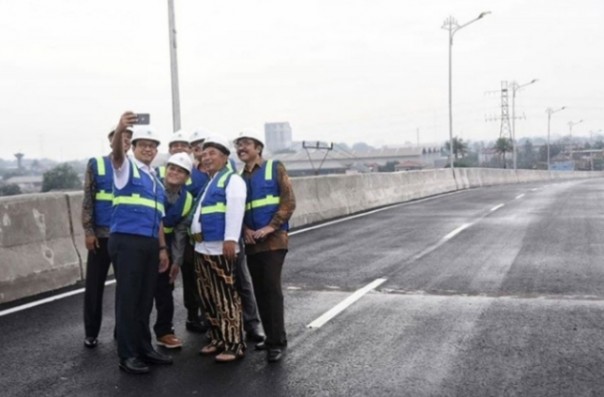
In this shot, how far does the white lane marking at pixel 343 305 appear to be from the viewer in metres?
6.90

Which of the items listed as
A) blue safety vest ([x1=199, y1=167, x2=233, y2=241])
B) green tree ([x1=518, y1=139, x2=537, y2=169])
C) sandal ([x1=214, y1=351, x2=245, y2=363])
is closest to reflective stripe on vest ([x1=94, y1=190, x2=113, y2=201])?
blue safety vest ([x1=199, y1=167, x2=233, y2=241])

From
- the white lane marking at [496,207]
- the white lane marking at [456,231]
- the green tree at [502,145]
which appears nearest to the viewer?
the white lane marking at [456,231]

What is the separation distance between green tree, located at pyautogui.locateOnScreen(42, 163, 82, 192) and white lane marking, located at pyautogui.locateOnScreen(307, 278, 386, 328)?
392 cm

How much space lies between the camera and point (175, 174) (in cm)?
598

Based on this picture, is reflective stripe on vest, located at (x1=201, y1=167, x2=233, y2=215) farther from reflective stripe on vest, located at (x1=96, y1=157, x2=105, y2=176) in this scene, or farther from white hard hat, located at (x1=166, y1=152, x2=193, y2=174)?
reflective stripe on vest, located at (x1=96, y1=157, x2=105, y2=176)

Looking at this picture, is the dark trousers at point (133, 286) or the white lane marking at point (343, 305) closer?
the dark trousers at point (133, 286)

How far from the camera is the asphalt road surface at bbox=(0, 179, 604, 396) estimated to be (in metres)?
5.05

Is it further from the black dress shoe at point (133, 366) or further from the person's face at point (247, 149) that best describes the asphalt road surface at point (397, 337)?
the person's face at point (247, 149)

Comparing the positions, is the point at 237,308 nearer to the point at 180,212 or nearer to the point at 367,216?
the point at 180,212

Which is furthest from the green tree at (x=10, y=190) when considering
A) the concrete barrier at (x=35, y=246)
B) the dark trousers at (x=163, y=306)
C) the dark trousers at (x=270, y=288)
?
→ the dark trousers at (x=270, y=288)

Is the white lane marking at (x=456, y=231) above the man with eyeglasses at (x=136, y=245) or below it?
below

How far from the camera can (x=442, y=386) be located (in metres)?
4.94

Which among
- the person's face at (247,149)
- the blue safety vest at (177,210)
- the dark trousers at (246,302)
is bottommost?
the dark trousers at (246,302)

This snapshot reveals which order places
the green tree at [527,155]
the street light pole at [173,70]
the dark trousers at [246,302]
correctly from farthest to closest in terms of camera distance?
the green tree at [527,155] → the street light pole at [173,70] → the dark trousers at [246,302]
